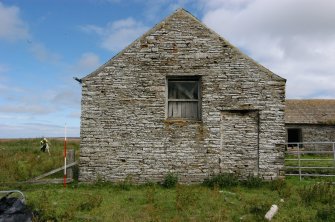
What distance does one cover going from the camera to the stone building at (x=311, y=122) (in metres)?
25.6

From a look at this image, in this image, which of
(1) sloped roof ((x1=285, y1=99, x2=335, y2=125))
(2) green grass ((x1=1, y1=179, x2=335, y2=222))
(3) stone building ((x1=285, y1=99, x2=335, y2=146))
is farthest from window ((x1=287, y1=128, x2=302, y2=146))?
(2) green grass ((x1=1, y1=179, x2=335, y2=222))

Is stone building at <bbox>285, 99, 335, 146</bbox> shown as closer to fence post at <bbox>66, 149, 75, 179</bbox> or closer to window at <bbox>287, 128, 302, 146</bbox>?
window at <bbox>287, 128, 302, 146</bbox>

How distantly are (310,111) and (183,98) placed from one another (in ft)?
58.1

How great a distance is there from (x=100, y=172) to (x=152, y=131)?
233 cm

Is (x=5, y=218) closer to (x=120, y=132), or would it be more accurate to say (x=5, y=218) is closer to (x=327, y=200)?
(x=120, y=132)

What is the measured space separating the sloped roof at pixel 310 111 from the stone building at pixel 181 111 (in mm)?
14933

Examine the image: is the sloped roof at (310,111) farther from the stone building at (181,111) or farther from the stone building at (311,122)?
the stone building at (181,111)

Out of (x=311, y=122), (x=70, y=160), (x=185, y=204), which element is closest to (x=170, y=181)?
(x=185, y=204)

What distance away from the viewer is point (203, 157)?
12.2 meters

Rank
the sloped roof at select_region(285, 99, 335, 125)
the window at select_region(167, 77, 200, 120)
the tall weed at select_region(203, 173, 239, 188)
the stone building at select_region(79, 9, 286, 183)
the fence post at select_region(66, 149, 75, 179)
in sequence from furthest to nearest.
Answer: the sloped roof at select_region(285, 99, 335, 125)
the fence post at select_region(66, 149, 75, 179)
the window at select_region(167, 77, 200, 120)
the stone building at select_region(79, 9, 286, 183)
the tall weed at select_region(203, 173, 239, 188)

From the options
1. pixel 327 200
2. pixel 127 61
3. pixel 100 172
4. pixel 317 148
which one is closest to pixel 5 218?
pixel 100 172

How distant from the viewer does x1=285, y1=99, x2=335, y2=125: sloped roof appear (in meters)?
25.8

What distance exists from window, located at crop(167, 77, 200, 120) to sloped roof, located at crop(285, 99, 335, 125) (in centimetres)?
1546

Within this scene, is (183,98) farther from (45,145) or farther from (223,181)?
(45,145)
